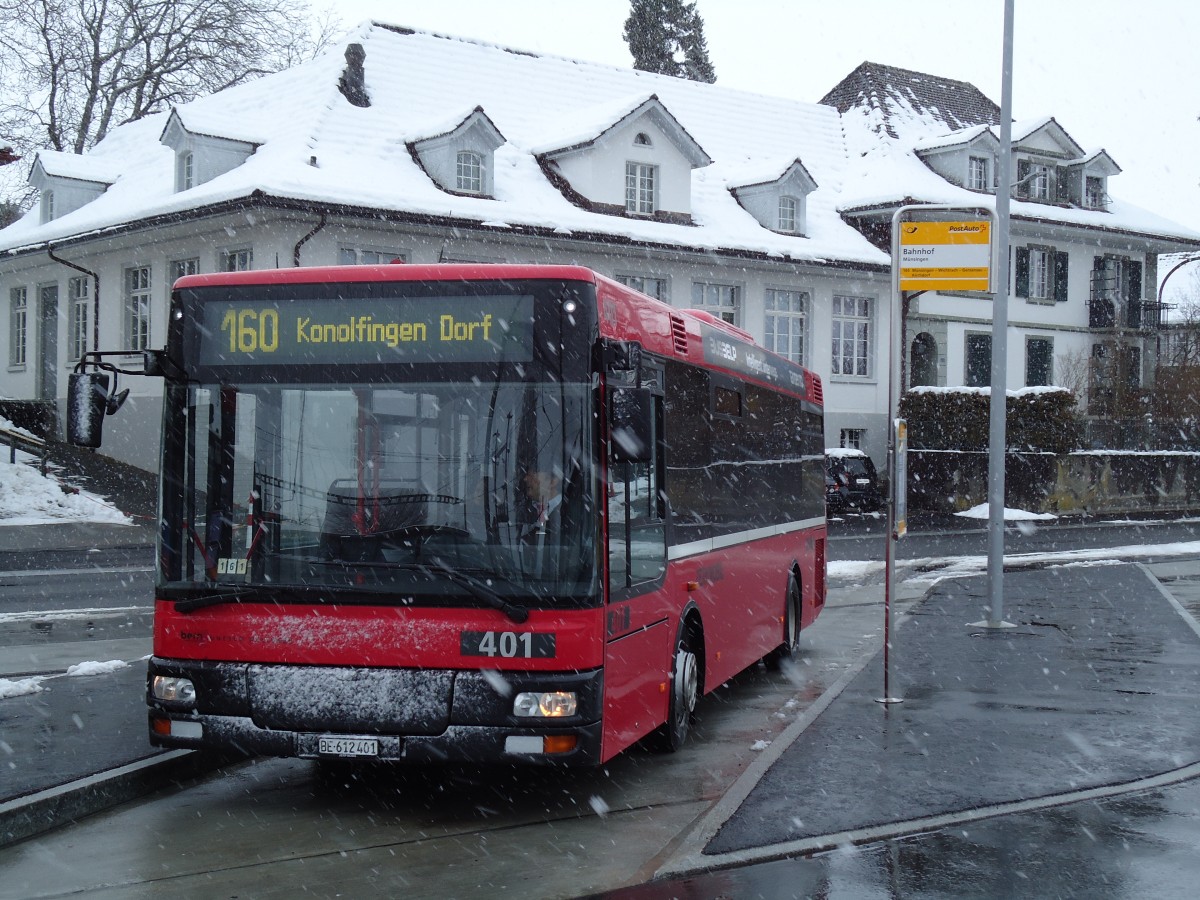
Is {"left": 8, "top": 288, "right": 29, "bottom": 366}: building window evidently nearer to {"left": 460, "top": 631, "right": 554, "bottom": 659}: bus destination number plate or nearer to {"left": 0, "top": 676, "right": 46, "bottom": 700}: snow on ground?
{"left": 0, "top": 676, "right": 46, "bottom": 700}: snow on ground

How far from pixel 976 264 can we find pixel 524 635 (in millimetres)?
6496

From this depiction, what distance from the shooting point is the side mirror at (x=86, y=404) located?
725 cm

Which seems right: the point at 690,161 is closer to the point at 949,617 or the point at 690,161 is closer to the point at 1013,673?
the point at 949,617

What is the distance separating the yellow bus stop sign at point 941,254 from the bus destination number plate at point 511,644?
5850 millimetres

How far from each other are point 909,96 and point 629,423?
46.7 meters

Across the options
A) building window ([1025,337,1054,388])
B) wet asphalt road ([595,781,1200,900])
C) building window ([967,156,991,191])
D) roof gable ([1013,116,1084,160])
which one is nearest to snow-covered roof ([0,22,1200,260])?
building window ([967,156,991,191])

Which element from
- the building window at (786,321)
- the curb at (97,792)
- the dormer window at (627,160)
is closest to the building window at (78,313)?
the dormer window at (627,160)

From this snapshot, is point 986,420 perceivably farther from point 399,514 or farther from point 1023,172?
point 399,514

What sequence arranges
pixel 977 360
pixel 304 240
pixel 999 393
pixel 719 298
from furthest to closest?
pixel 977 360, pixel 719 298, pixel 304 240, pixel 999 393

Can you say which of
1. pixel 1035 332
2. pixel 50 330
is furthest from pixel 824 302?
pixel 50 330

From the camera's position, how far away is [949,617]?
1636 centimetres

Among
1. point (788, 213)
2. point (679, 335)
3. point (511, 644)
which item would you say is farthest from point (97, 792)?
point (788, 213)

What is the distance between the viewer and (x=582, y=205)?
3672 centimetres

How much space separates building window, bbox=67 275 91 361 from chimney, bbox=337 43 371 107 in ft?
28.7
